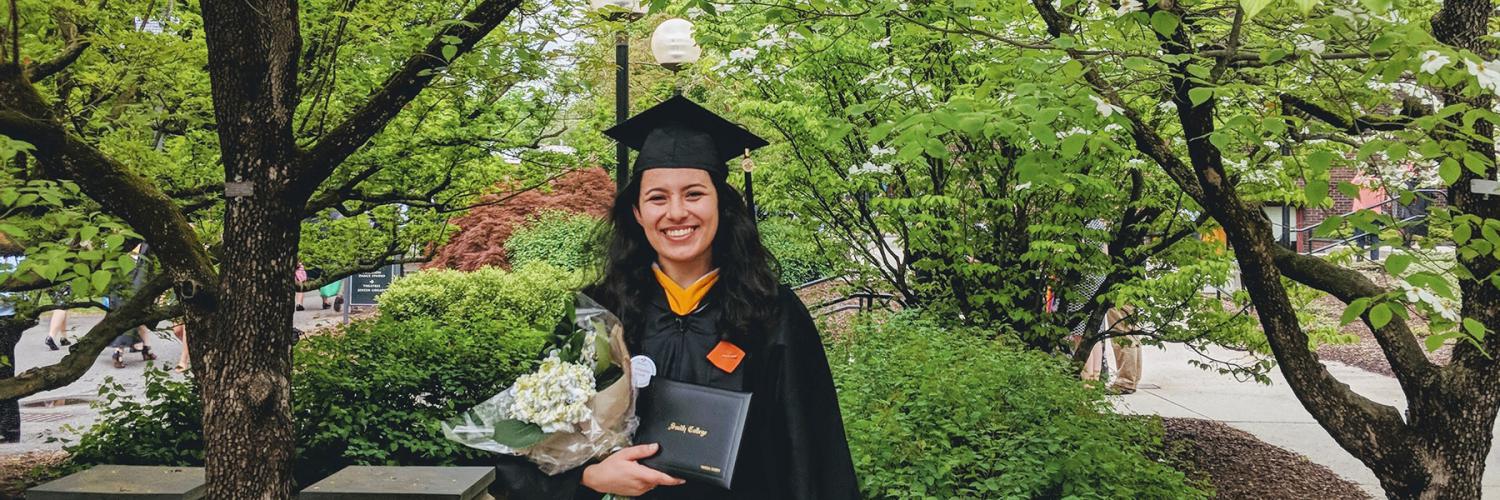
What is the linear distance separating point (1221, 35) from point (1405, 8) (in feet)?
2.59

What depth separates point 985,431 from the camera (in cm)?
574

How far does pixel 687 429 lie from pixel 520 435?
398mm

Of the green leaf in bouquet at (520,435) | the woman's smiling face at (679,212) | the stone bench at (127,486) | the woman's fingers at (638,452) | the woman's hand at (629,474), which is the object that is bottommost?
the stone bench at (127,486)

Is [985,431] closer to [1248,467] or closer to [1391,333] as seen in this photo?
[1391,333]

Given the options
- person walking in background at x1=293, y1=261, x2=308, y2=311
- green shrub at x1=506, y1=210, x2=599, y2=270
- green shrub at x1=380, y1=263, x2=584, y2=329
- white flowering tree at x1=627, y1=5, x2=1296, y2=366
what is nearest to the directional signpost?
person walking in background at x1=293, y1=261, x2=308, y2=311

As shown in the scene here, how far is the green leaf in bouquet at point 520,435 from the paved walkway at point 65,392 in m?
5.30

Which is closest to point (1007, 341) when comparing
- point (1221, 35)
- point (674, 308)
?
point (1221, 35)

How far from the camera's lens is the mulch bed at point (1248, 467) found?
8.52 meters

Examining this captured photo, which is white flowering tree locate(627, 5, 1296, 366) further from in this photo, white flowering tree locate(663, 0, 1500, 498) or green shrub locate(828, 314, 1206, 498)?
white flowering tree locate(663, 0, 1500, 498)

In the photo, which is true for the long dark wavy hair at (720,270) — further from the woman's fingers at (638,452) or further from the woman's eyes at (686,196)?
the woman's fingers at (638,452)

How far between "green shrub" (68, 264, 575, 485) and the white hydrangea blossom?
391cm

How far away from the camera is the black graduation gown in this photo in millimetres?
2885

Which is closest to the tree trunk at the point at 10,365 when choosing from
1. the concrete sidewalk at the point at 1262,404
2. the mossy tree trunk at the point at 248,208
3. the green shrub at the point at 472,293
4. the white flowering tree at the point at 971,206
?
the mossy tree trunk at the point at 248,208

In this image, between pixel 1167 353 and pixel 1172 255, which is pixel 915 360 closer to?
pixel 1172 255
